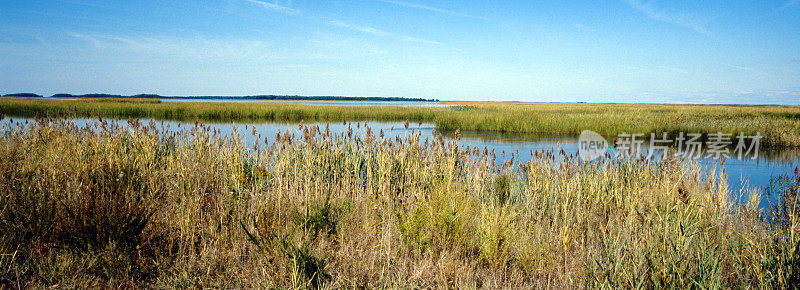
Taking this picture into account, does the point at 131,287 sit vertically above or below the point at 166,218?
below

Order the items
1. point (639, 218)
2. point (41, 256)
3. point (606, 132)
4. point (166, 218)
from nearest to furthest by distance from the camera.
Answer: point (41, 256)
point (166, 218)
point (639, 218)
point (606, 132)

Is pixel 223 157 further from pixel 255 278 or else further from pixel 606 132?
pixel 606 132

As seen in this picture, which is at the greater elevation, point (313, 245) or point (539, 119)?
point (539, 119)

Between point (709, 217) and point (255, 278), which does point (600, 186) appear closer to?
point (709, 217)

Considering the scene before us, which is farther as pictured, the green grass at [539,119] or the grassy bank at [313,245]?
the green grass at [539,119]

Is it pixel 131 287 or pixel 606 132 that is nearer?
pixel 131 287

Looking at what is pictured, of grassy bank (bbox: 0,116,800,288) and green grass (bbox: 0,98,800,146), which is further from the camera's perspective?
green grass (bbox: 0,98,800,146)

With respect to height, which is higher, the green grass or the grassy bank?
the green grass

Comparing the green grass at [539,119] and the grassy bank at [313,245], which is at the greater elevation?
the green grass at [539,119]

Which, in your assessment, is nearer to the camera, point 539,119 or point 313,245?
point 313,245

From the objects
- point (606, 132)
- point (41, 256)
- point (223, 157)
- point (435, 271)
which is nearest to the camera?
point (41, 256)

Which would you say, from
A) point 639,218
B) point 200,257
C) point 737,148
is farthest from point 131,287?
point 737,148

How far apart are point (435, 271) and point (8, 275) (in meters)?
2.74

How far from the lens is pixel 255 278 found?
Result: 279cm
